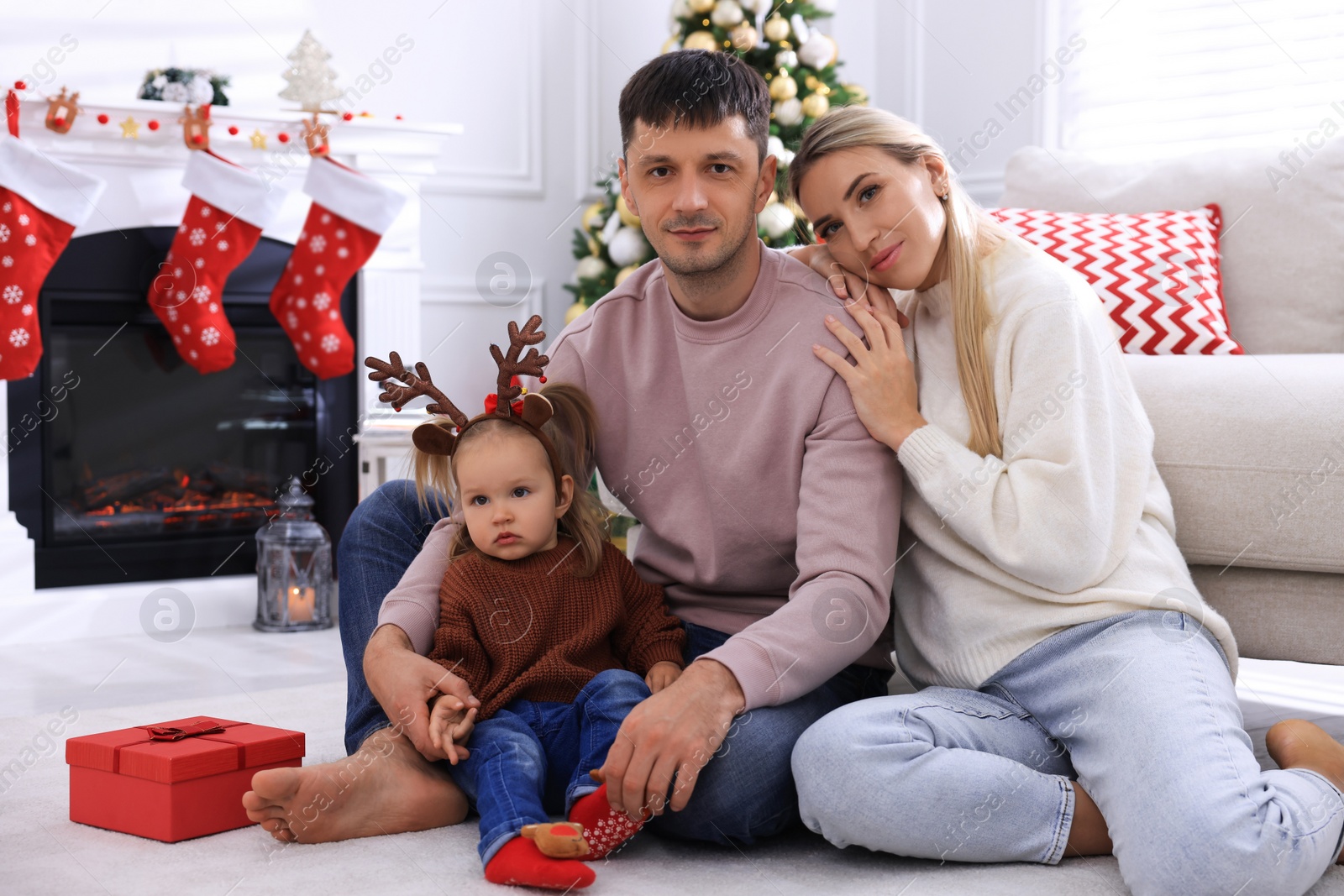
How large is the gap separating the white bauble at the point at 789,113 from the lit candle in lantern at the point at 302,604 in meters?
1.71

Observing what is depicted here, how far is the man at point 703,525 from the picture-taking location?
1.24m

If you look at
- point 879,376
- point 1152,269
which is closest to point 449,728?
point 879,376

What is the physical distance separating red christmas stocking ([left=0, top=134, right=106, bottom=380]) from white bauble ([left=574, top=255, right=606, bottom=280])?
1301mm

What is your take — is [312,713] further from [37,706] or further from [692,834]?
[692,834]

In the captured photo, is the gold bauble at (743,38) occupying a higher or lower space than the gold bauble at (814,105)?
higher

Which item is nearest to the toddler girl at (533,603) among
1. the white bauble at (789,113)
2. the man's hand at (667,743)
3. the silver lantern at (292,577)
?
the man's hand at (667,743)

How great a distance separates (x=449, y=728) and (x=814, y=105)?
2324 millimetres

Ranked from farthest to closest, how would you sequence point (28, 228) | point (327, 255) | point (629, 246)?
point (629, 246)
point (327, 255)
point (28, 228)

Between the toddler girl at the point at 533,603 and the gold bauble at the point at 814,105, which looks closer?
the toddler girl at the point at 533,603

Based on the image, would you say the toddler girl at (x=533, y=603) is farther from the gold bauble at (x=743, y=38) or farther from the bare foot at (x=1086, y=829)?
the gold bauble at (x=743, y=38)

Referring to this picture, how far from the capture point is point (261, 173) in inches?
120

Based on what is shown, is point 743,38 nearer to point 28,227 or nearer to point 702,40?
point 702,40

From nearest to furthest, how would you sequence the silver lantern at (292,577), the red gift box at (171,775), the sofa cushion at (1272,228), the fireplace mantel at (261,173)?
the red gift box at (171,775)
the sofa cushion at (1272,228)
the fireplace mantel at (261,173)
the silver lantern at (292,577)

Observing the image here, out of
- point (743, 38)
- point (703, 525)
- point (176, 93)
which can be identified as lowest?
point (703, 525)
